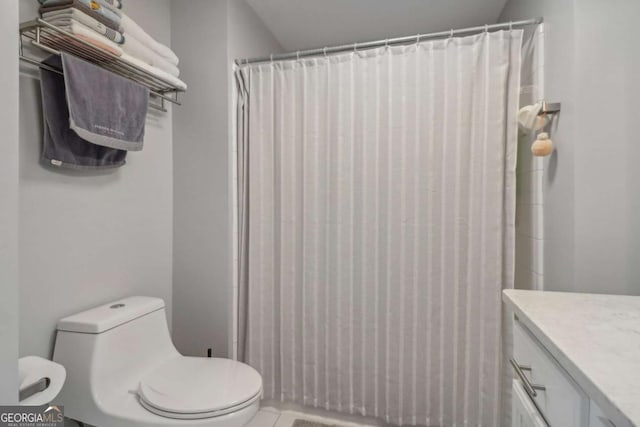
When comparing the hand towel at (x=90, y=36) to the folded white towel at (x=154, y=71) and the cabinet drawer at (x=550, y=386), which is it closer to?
the folded white towel at (x=154, y=71)

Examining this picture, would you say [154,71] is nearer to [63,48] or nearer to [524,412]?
[63,48]

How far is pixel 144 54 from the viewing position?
4.40ft

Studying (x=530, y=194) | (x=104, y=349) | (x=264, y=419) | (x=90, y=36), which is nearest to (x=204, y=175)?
(x=90, y=36)

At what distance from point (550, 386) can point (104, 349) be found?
1.39m

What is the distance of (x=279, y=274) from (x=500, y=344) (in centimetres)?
112

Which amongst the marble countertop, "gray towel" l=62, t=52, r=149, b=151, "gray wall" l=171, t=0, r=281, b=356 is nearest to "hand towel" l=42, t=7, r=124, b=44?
"gray towel" l=62, t=52, r=149, b=151

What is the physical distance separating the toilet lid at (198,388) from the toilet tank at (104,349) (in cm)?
8

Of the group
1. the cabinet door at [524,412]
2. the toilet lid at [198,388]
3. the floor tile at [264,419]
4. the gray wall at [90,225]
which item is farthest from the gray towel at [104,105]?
the cabinet door at [524,412]

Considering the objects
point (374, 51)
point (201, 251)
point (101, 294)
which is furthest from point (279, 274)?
point (374, 51)

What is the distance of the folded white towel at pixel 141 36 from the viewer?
1.25 m

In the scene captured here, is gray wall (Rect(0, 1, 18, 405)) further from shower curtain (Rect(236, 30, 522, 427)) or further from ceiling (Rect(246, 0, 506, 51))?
ceiling (Rect(246, 0, 506, 51))

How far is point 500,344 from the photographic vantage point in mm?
1429

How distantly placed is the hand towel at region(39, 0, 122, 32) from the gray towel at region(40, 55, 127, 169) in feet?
0.53

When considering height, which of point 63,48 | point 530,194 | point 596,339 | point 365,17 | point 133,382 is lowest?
point 133,382
